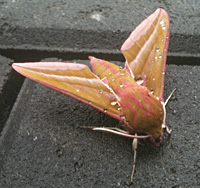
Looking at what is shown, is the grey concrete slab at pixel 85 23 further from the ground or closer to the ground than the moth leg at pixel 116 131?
further from the ground

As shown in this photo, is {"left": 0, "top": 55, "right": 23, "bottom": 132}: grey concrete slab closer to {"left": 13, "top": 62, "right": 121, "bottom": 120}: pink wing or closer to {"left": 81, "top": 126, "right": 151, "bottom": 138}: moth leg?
{"left": 13, "top": 62, "right": 121, "bottom": 120}: pink wing

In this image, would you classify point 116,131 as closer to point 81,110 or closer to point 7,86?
point 81,110

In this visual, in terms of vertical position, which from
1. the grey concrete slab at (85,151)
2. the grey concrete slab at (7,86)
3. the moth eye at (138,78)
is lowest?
the grey concrete slab at (85,151)

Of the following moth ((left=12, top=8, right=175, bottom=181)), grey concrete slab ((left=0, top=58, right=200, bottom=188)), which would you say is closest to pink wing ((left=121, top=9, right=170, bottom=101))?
moth ((left=12, top=8, right=175, bottom=181))

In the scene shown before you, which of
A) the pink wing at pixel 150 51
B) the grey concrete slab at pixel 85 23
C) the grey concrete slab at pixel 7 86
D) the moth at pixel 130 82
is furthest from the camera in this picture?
the grey concrete slab at pixel 85 23

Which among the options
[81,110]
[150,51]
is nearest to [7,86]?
[81,110]

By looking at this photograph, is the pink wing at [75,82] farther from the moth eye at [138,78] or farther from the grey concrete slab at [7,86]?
the grey concrete slab at [7,86]

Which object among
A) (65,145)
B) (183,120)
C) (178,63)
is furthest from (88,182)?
(178,63)

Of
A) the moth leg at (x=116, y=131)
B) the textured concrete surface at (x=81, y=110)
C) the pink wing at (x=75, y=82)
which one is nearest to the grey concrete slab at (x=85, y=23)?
the textured concrete surface at (x=81, y=110)
